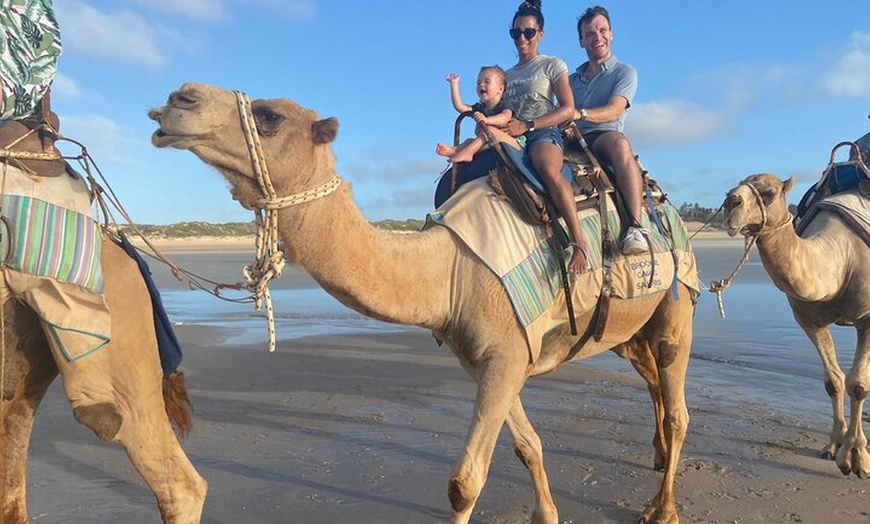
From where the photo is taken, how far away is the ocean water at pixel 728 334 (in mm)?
8172

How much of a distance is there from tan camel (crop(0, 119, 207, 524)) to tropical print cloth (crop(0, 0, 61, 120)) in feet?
0.66

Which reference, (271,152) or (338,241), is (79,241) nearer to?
(271,152)

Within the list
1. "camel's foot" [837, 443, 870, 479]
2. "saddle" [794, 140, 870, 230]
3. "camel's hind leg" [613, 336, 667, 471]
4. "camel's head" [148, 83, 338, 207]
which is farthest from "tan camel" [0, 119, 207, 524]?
"saddle" [794, 140, 870, 230]

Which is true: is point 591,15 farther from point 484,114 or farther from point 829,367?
point 829,367

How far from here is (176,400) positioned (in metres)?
3.41

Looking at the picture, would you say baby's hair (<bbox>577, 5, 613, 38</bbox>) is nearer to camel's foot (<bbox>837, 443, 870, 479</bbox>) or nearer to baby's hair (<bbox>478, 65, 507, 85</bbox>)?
baby's hair (<bbox>478, 65, 507, 85</bbox>)

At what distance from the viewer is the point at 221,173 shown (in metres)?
2.94

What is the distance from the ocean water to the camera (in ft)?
26.8

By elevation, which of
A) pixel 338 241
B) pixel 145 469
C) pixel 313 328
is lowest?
pixel 313 328

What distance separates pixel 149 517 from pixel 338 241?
7.99 feet

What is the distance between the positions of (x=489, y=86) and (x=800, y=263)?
9.73ft

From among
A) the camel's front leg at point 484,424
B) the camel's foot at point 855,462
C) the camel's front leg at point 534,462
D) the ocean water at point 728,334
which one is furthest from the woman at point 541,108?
the ocean water at point 728,334

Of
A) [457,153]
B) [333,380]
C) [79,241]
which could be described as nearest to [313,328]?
[333,380]

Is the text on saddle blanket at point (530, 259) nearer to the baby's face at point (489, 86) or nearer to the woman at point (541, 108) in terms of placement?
the woman at point (541, 108)
